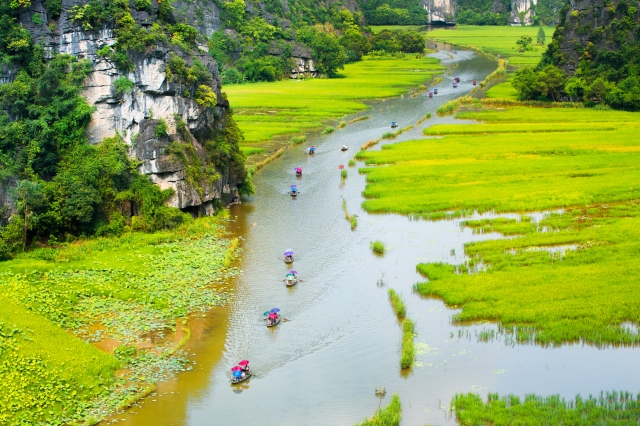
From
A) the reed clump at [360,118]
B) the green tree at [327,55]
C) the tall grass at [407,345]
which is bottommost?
the tall grass at [407,345]

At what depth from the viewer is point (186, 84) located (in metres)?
36.6

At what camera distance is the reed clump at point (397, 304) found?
26906mm

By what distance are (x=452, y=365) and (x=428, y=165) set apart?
26447 millimetres

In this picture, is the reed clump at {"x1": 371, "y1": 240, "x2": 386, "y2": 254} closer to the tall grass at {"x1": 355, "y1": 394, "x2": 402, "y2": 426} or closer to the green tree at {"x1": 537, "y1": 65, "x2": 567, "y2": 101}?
the tall grass at {"x1": 355, "y1": 394, "x2": 402, "y2": 426}

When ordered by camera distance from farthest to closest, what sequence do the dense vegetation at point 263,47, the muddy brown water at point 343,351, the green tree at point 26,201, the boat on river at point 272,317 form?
the dense vegetation at point 263,47
the green tree at point 26,201
the boat on river at point 272,317
the muddy brown water at point 343,351

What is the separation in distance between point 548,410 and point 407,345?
→ 510 centimetres

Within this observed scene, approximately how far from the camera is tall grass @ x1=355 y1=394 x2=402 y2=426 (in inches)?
778

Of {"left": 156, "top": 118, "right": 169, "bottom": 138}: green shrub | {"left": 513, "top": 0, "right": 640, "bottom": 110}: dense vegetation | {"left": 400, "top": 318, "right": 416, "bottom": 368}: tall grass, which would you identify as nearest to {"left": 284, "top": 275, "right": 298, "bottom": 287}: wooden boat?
{"left": 400, "top": 318, "right": 416, "bottom": 368}: tall grass

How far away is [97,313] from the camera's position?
26156mm

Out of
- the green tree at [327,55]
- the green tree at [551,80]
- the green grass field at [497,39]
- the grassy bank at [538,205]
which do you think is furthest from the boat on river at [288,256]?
the green grass field at [497,39]

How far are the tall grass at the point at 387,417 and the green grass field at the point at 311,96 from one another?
128ft

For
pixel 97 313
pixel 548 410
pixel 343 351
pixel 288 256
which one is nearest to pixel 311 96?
pixel 288 256

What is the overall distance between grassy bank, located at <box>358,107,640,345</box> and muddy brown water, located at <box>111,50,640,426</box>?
1.19 m

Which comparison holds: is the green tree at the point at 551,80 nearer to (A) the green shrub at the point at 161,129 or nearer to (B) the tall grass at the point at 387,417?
(A) the green shrub at the point at 161,129
